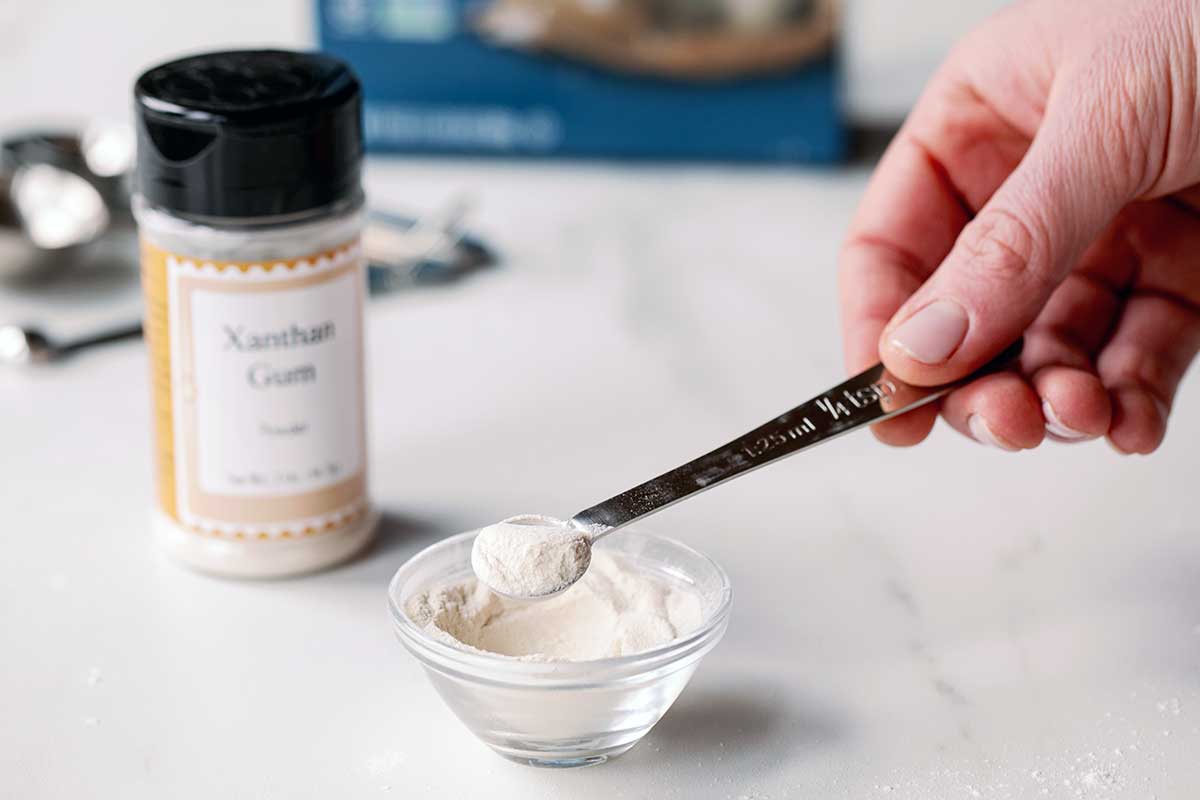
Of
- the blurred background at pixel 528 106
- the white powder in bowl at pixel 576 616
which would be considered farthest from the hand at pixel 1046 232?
the blurred background at pixel 528 106

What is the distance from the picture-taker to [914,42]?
1639 millimetres

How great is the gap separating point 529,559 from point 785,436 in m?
0.13

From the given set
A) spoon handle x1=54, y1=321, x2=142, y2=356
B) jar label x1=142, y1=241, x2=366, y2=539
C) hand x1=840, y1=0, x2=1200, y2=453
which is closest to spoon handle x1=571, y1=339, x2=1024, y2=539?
hand x1=840, y1=0, x2=1200, y2=453

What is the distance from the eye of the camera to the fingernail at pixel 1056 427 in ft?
2.31

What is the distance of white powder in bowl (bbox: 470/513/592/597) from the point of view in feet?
2.02

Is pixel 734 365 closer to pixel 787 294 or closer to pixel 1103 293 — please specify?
pixel 787 294

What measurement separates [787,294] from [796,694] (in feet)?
1.65

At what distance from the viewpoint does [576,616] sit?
647 millimetres

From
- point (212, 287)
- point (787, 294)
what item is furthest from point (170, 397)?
point (787, 294)

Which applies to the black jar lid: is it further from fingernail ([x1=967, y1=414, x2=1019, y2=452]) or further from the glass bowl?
fingernail ([x1=967, y1=414, x2=1019, y2=452])

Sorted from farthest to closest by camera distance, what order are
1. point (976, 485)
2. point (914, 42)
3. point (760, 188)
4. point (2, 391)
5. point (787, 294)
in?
point (914, 42)
point (760, 188)
point (787, 294)
point (2, 391)
point (976, 485)

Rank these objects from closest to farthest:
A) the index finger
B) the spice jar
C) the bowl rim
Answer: the bowl rim < the spice jar < the index finger

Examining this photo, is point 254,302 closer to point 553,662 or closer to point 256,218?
point 256,218

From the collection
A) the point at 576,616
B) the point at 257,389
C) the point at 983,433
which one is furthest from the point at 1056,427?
the point at 257,389
